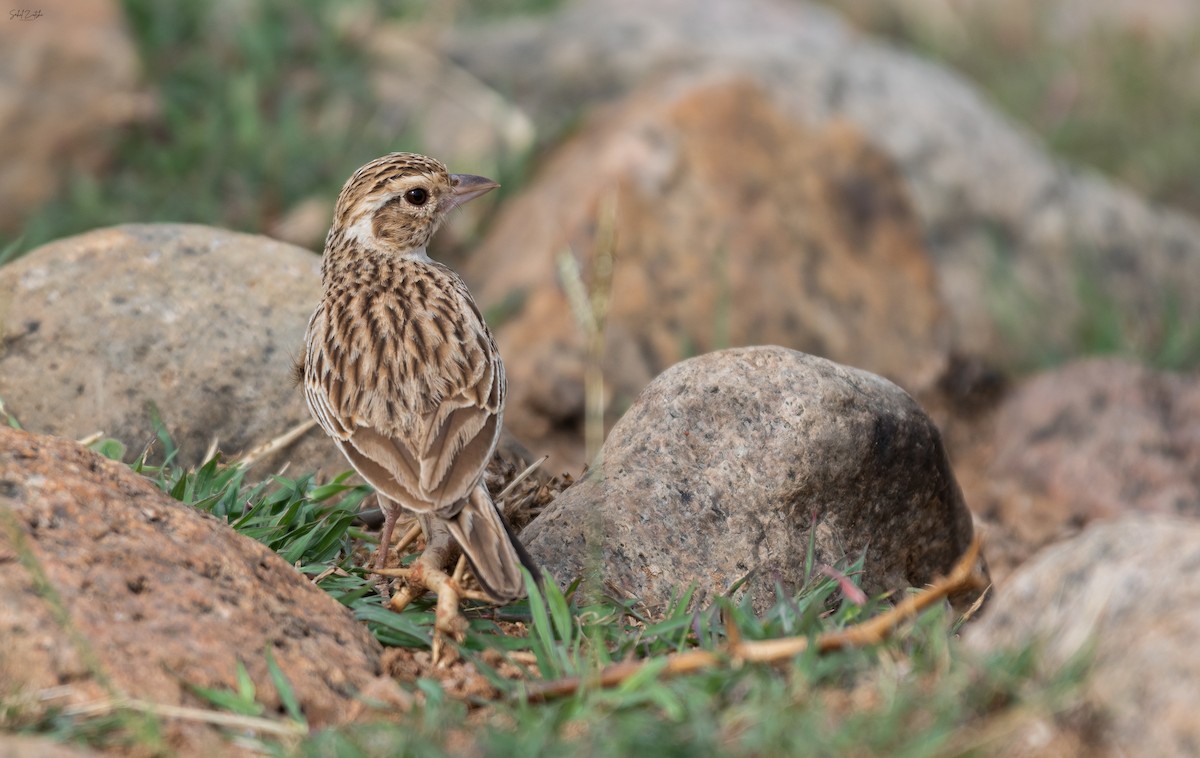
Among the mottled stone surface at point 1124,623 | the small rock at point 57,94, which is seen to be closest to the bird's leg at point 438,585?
the mottled stone surface at point 1124,623

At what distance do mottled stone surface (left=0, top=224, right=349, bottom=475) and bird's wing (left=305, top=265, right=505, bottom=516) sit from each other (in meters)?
0.51

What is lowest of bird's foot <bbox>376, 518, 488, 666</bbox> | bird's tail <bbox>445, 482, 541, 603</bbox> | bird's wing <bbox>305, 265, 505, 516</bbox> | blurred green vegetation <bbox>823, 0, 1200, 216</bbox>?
blurred green vegetation <bbox>823, 0, 1200, 216</bbox>

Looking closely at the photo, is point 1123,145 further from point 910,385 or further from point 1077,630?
point 1077,630

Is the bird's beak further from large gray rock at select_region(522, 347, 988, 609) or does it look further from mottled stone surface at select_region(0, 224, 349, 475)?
large gray rock at select_region(522, 347, 988, 609)

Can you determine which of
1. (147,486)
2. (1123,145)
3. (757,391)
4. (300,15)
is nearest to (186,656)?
(147,486)

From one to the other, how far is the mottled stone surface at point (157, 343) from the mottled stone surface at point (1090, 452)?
145 inches

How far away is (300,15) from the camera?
33.4 ft

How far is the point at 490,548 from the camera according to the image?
160 inches

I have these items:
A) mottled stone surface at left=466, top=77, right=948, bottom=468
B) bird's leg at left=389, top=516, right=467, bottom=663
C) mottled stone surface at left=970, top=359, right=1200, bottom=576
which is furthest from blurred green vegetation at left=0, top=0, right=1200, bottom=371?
bird's leg at left=389, top=516, right=467, bottom=663

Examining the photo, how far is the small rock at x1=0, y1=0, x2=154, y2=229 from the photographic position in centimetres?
885

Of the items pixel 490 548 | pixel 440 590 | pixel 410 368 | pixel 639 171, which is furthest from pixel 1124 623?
pixel 639 171

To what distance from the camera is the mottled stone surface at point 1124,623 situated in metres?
2.96

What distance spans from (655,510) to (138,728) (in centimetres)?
189

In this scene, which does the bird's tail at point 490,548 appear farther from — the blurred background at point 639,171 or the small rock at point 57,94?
the small rock at point 57,94
